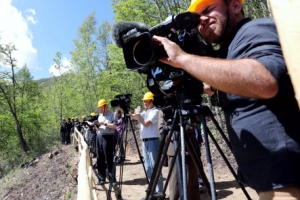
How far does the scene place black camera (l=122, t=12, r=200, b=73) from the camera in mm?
1381

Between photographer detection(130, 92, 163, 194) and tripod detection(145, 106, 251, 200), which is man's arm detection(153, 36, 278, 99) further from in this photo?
photographer detection(130, 92, 163, 194)

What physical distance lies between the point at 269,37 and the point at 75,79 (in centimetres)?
3199

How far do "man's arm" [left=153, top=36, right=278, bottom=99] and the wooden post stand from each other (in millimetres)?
401

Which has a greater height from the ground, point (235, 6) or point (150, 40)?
point (235, 6)

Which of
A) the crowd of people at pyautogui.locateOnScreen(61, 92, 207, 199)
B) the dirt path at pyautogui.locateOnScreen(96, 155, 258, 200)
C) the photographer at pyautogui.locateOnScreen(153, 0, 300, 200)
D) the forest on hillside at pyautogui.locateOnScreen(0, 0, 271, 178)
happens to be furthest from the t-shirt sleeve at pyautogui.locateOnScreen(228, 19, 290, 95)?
the forest on hillside at pyautogui.locateOnScreen(0, 0, 271, 178)

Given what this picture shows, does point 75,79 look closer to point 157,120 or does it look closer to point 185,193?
point 157,120

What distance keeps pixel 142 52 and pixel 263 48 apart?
2.27ft

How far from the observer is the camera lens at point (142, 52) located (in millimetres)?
1446

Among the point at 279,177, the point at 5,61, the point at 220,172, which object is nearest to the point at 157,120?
the point at 220,172

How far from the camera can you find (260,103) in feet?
3.70

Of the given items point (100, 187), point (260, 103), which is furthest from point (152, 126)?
point (260, 103)

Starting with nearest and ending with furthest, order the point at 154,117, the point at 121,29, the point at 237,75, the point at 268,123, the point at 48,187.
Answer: the point at 237,75, the point at 268,123, the point at 121,29, the point at 154,117, the point at 48,187

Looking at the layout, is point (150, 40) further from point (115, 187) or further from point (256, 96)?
point (115, 187)

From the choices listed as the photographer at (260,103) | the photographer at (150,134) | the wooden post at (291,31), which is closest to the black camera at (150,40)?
the photographer at (260,103)
